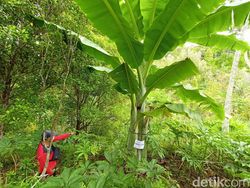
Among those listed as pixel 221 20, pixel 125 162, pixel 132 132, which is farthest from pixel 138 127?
pixel 221 20

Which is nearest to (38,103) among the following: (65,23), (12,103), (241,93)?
(12,103)

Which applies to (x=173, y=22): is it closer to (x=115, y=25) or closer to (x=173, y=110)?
(x=115, y=25)

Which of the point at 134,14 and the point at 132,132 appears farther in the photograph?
the point at 134,14

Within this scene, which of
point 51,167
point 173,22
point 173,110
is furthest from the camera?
point 51,167

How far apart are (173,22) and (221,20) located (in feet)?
2.33

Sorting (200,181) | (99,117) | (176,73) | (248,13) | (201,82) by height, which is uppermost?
(201,82)

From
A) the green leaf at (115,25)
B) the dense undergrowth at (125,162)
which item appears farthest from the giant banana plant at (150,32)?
the dense undergrowth at (125,162)

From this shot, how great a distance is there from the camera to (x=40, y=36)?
9.30 ft

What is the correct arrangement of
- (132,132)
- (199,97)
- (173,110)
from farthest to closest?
(199,97) → (132,132) → (173,110)

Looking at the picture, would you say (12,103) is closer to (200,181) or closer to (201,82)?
(200,181)

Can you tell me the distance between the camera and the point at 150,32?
2.54 m

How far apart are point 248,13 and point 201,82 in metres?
6.80

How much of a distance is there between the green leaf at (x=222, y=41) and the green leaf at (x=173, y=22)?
2.48 feet

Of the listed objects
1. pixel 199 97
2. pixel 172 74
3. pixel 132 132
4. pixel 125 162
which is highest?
pixel 172 74
